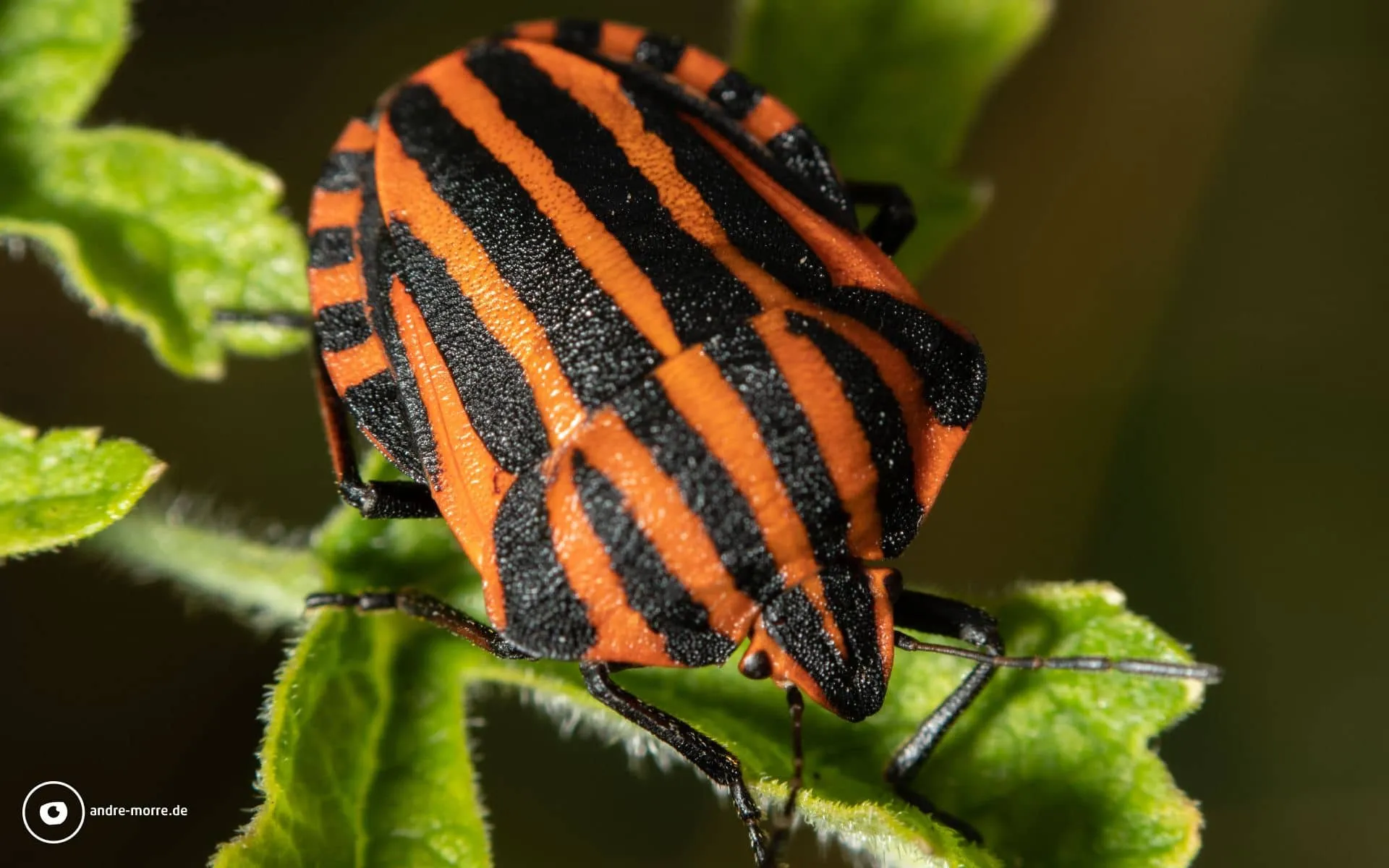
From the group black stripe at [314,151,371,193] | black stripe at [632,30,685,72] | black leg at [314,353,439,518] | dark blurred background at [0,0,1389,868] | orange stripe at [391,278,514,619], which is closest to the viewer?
orange stripe at [391,278,514,619]

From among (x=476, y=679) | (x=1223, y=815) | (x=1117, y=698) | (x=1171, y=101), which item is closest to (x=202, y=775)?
(x=476, y=679)

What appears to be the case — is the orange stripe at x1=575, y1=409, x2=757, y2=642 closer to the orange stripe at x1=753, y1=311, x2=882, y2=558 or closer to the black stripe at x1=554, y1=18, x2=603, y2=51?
the orange stripe at x1=753, y1=311, x2=882, y2=558

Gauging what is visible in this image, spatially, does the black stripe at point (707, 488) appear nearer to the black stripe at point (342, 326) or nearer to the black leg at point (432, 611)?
the black leg at point (432, 611)

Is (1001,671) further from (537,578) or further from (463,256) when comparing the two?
(463,256)

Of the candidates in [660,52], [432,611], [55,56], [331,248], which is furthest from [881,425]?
[55,56]

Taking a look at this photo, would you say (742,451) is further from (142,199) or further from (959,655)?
(142,199)

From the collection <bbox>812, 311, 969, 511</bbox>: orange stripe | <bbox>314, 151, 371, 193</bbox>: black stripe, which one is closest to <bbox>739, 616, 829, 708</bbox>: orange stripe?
<bbox>812, 311, 969, 511</bbox>: orange stripe

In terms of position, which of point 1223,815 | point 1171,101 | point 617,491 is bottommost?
point 1223,815

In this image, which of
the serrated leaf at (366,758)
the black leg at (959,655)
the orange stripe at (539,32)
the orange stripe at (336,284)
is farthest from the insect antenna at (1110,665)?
the orange stripe at (539,32)
